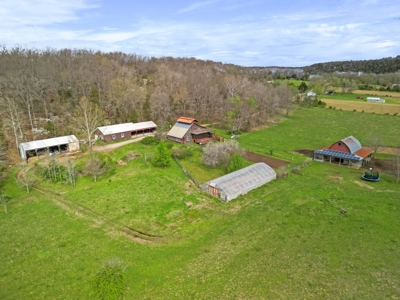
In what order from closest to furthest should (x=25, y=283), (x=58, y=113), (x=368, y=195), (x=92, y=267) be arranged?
(x=25, y=283), (x=92, y=267), (x=368, y=195), (x=58, y=113)

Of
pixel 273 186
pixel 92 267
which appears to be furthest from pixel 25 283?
pixel 273 186

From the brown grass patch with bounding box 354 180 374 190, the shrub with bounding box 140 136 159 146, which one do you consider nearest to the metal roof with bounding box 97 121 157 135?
the shrub with bounding box 140 136 159 146

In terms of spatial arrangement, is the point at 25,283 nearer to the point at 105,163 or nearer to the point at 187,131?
the point at 105,163

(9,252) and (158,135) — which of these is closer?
(9,252)

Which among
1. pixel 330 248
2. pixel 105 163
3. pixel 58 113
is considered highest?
pixel 58 113

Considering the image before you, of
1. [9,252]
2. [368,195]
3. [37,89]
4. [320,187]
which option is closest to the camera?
[9,252]

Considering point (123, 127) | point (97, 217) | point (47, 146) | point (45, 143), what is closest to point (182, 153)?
point (123, 127)

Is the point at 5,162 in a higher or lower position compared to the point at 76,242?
higher

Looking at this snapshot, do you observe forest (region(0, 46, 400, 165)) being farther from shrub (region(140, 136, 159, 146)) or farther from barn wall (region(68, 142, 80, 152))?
shrub (region(140, 136, 159, 146))
